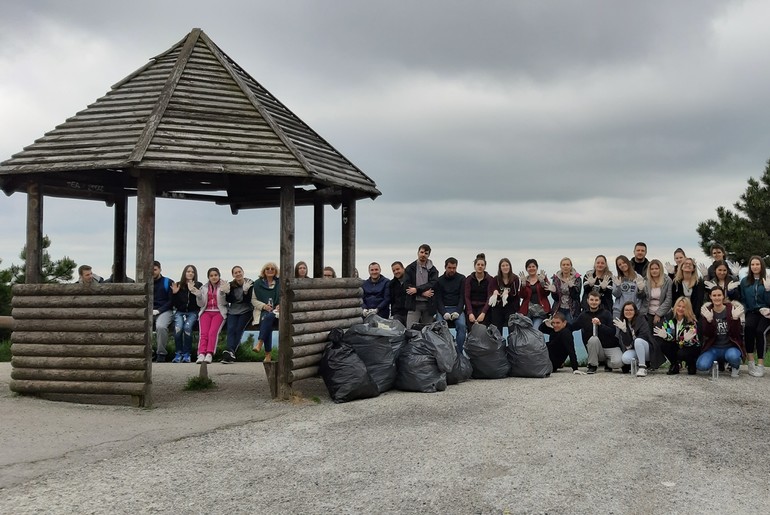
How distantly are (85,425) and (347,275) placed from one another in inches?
190

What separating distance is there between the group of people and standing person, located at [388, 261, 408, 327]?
2 cm

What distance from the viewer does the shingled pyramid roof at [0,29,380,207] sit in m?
9.76

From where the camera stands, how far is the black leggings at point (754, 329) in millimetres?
11531

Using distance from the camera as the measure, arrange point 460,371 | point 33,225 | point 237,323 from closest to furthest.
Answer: point 33,225, point 460,371, point 237,323

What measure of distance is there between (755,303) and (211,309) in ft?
27.5

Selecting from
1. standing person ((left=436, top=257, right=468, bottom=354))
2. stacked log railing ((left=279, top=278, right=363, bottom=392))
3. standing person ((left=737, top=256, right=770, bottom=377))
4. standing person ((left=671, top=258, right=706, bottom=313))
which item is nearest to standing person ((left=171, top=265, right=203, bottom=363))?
stacked log railing ((left=279, top=278, right=363, bottom=392))

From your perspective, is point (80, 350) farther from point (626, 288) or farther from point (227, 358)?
point (626, 288)

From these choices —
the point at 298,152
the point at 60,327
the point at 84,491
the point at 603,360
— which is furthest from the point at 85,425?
the point at 603,360

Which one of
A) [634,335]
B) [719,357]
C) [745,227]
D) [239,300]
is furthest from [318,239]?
[745,227]

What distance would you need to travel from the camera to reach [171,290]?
13.2 m

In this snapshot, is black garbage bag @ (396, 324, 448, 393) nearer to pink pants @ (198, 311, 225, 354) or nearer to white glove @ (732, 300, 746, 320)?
pink pants @ (198, 311, 225, 354)

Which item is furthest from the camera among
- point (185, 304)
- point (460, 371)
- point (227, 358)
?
point (227, 358)

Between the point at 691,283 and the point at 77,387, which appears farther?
the point at 691,283

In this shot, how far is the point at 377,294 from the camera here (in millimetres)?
12305
